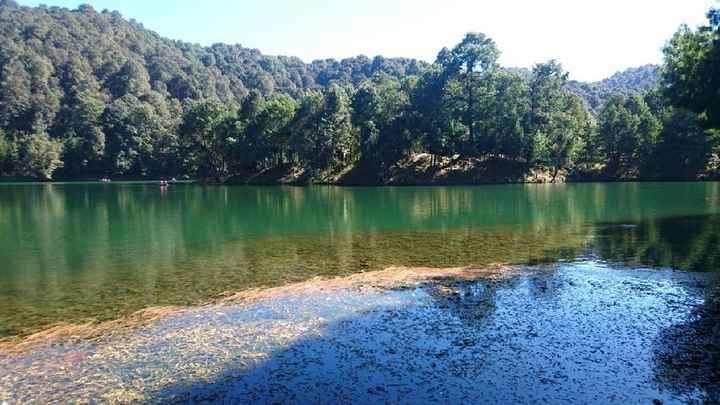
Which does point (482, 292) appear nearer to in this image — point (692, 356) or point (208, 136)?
point (692, 356)

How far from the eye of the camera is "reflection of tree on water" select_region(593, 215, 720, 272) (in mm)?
20297

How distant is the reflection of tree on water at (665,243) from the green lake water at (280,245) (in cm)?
6

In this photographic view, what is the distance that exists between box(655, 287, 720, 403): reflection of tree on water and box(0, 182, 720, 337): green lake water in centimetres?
829

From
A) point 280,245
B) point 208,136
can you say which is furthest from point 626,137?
point 208,136

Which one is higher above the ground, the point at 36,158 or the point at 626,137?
the point at 36,158

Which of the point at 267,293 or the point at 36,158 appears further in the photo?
the point at 36,158

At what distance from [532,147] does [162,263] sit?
252ft

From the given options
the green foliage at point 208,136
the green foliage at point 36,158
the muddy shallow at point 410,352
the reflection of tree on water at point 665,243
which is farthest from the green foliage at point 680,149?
the green foliage at point 36,158

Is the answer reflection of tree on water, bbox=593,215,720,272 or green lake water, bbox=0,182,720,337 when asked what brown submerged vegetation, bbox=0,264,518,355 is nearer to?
green lake water, bbox=0,182,720,337

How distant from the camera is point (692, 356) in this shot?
9984 mm

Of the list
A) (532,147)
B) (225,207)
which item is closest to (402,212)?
(225,207)

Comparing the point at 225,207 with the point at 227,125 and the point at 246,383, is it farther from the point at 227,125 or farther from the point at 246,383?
the point at 227,125

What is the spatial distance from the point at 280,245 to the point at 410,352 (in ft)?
59.4

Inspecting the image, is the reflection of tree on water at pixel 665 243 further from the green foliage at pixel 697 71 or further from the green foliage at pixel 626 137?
the green foliage at pixel 626 137
